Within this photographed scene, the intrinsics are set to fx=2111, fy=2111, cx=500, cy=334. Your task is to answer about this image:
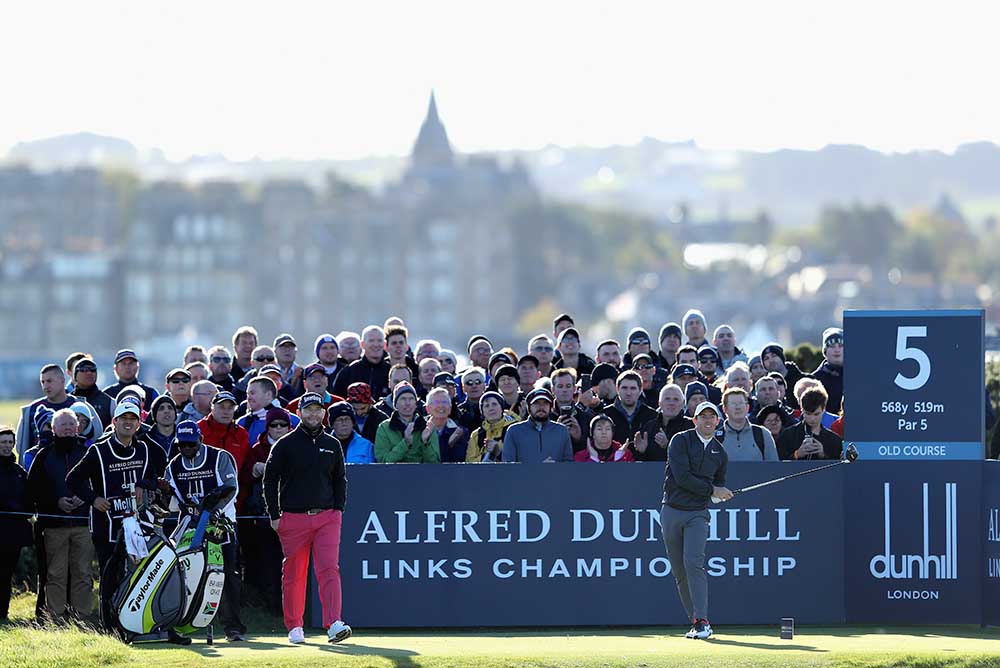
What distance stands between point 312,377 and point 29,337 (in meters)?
159

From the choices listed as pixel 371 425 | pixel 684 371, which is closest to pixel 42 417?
pixel 371 425

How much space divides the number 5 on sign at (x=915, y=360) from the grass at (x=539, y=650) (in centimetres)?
172

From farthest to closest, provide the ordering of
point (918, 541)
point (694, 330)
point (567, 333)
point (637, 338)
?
point (694, 330), point (637, 338), point (567, 333), point (918, 541)

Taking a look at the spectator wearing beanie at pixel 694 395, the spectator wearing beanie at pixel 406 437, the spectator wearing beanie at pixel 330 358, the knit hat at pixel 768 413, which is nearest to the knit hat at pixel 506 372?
the spectator wearing beanie at pixel 406 437

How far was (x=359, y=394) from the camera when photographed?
16078 mm

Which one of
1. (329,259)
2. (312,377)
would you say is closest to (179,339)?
(329,259)

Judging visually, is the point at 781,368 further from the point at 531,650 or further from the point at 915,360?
the point at 531,650

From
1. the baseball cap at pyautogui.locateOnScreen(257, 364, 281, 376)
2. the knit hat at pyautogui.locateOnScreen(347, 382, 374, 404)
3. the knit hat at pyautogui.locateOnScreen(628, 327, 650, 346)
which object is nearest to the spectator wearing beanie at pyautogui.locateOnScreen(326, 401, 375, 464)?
the knit hat at pyautogui.locateOnScreen(347, 382, 374, 404)

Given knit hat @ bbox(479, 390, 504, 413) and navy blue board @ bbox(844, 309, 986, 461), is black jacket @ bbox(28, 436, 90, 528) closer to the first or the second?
knit hat @ bbox(479, 390, 504, 413)

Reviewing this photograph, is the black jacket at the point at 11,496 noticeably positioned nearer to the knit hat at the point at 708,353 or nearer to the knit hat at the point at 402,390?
the knit hat at the point at 402,390

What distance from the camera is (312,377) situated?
16.4 meters

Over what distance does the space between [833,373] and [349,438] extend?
4.32 meters

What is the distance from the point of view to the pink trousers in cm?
1372

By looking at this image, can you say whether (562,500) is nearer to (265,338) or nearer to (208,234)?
(265,338)
